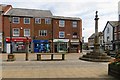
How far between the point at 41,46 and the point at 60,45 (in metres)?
4.52

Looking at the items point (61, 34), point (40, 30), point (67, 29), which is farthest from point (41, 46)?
point (67, 29)

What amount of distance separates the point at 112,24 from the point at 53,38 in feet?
75.5

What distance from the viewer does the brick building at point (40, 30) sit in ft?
156

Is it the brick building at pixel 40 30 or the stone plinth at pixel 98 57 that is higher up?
the brick building at pixel 40 30

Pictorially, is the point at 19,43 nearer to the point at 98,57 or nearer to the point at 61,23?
the point at 61,23

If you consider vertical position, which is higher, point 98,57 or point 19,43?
point 19,43

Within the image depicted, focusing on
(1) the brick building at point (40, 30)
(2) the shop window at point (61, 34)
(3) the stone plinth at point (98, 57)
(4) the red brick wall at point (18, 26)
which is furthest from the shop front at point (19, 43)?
(3) the stone plinth at point (98, 57)

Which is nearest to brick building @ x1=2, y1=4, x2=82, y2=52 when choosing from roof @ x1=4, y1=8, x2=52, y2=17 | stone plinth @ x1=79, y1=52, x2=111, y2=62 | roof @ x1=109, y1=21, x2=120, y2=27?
roof @ x1=4, y1=8, x2=52, y2=17

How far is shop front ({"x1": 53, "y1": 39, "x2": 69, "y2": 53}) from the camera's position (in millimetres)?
50281

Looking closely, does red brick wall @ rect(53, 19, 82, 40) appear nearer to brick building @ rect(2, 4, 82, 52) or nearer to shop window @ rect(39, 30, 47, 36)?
brick building @ rect(2, 4, 82, 52)

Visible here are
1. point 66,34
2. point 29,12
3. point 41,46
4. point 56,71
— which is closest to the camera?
point 56,71

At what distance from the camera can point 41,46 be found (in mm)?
49250

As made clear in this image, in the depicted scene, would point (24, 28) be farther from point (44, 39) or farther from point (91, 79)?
point (91, 79)

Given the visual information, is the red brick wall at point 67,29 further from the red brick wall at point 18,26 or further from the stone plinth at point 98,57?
the stone plinth at point 98,57
